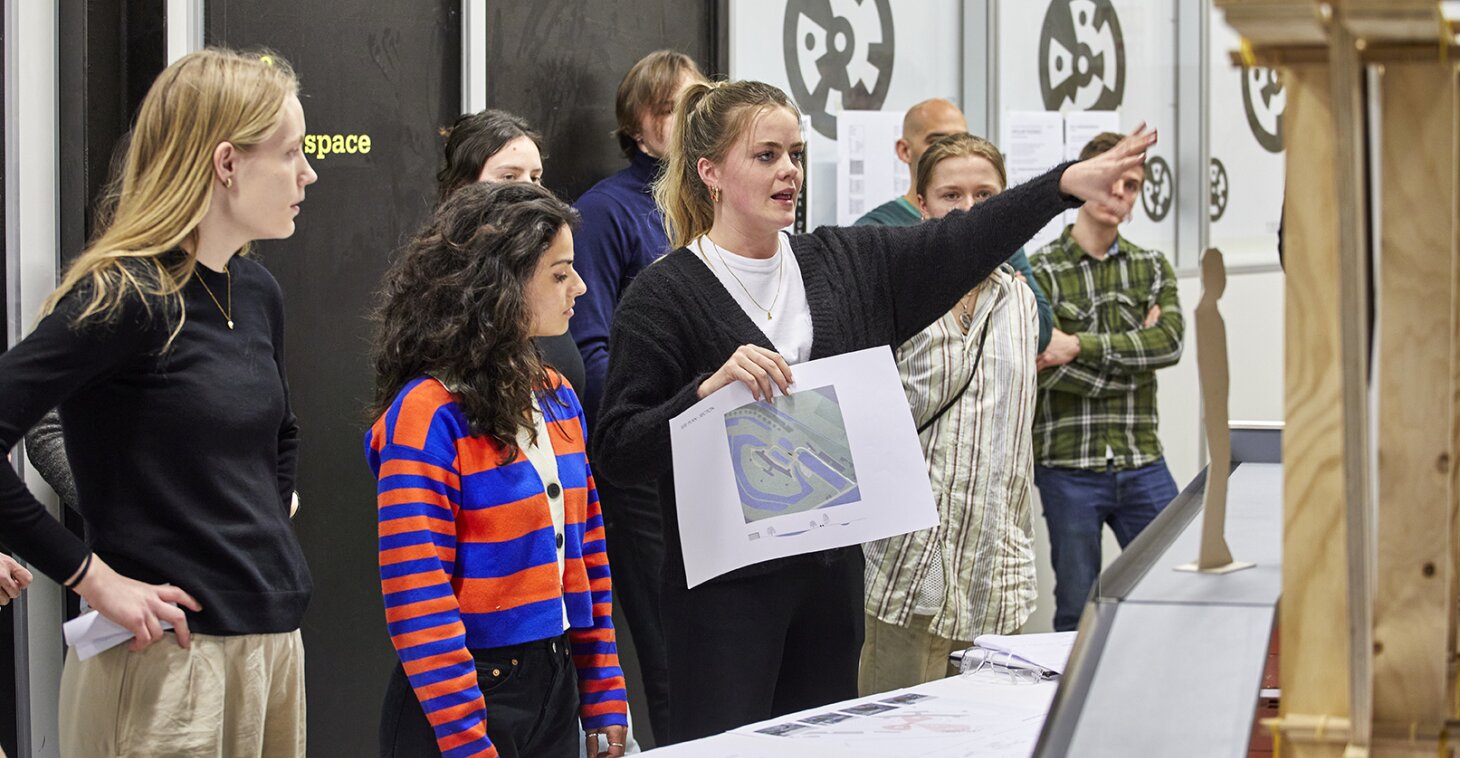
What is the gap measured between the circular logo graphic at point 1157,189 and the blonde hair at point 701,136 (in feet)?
11.4

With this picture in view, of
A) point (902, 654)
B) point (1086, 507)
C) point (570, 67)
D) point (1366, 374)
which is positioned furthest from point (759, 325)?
point (1086, 507)

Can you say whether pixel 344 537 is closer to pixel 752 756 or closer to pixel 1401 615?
pixel 752 756

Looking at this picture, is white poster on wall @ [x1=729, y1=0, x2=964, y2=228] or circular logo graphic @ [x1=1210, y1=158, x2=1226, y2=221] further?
circular logo graphic @ [x1=1210, y1=158, x2=1226, y2=221]

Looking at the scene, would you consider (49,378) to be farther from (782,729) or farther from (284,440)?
(782,729)

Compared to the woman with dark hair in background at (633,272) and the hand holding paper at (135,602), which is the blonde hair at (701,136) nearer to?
the woman with dark hair in background at (633,272)

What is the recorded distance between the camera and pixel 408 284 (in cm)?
246

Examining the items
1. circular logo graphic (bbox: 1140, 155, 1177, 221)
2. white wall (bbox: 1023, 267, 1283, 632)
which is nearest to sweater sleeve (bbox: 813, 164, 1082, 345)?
white wall (bbox: 1023, 267, 1283, 632)

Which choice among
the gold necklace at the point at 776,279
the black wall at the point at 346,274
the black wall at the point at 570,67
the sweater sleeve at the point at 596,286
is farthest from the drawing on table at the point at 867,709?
the black wall at the point at 570,67

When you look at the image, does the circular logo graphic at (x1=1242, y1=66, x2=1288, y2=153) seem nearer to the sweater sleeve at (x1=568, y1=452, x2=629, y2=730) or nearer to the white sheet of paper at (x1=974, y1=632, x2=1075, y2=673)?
the white sheet of paper at (x1=974, y1=632, x2=1075, y2=673)

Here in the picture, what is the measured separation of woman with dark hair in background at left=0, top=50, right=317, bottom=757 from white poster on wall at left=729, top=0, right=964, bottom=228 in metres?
2.62

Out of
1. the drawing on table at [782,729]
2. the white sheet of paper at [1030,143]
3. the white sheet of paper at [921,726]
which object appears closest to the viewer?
the white sheet of paper at [921,726]

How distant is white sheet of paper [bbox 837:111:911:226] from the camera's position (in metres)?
5.08

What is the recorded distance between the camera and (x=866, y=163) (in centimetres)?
514

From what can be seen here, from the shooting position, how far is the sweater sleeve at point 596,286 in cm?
365
